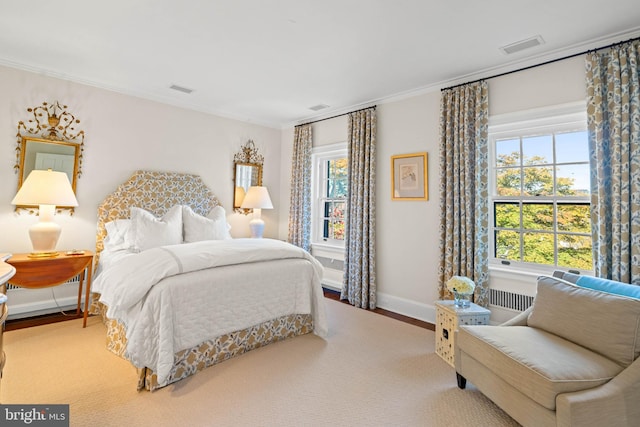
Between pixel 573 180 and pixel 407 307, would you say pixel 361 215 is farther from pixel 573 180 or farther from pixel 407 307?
pixel 573 180

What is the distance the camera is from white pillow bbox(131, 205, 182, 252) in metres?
3.22

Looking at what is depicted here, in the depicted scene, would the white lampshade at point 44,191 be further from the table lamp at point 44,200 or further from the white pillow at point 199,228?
the white pillow at point 199,228

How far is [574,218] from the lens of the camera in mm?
2723

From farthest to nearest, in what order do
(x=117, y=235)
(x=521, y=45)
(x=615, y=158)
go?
(x=117, y=235) → (x=521, y=45) → (x=615, y=158)

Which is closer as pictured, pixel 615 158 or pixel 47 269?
pixel 615 158

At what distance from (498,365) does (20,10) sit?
4.06 meters

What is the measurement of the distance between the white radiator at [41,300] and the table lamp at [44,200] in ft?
1.92

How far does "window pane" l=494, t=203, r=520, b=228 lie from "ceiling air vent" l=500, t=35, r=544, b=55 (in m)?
1.41

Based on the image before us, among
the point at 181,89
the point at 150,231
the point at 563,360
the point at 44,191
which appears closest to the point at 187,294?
A: the point at 150,231

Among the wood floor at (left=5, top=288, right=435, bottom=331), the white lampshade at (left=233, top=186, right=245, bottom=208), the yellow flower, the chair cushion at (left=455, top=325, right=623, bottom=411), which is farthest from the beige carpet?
the white lampshade at (left=233, top=186, right=245, bottom=208)

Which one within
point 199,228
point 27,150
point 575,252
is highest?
point 27,150

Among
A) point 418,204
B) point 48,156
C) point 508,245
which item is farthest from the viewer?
point 418,204

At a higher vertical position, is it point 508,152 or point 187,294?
point 508,152

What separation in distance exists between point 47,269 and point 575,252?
15.6 ft
